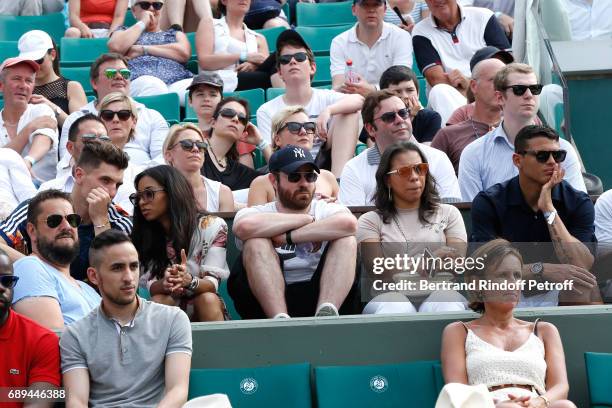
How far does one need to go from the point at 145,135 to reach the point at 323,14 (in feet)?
12.2

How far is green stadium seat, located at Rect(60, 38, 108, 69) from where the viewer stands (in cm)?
1155

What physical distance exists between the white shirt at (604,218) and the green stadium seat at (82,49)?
18.2 feet

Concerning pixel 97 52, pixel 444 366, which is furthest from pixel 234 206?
pixel 97 52

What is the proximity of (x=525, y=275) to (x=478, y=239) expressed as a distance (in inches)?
13.8

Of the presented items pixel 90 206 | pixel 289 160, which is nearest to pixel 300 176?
pixel 289 160

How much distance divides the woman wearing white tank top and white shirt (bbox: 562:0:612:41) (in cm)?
523

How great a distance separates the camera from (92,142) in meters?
7.26

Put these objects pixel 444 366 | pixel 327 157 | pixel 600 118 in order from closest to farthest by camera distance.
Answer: pixel 444 366 → pixel 327 157 → pixel 600 118

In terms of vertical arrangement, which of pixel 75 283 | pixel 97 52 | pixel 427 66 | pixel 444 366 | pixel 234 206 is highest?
pixel 97 52

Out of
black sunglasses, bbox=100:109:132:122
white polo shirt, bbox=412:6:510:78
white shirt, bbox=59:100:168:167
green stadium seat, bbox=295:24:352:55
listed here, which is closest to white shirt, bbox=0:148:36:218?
black sunglasses, bbox=100:109:132:122

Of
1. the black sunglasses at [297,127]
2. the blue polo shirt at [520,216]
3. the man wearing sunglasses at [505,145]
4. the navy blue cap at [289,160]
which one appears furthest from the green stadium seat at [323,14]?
the blue polo shirt at [520,216]

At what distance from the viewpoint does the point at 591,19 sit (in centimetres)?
1115

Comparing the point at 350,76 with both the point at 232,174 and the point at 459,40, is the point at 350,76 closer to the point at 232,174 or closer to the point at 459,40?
the point at 459,40

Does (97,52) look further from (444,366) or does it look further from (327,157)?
(444,366)
